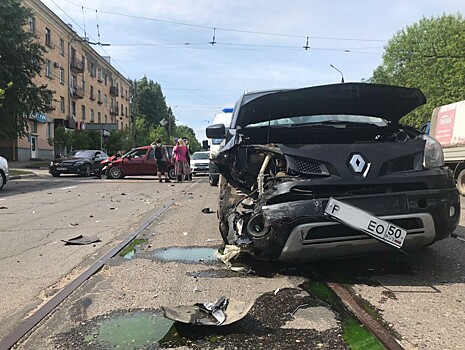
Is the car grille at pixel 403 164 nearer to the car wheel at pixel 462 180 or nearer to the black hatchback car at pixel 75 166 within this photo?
the car wheel at pixel 462 180

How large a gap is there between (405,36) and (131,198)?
43.3m

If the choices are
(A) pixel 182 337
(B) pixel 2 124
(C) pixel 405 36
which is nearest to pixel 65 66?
(B) pixel 2 124

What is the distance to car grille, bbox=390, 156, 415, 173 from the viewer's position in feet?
13.0

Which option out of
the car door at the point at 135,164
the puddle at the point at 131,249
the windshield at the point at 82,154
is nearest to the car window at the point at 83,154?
the windshield at the point at 82,154

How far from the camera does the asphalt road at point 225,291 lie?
2906 millimetres

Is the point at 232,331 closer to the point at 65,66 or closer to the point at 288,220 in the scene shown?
the point at 288,220

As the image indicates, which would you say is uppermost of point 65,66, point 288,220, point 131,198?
point 65,66

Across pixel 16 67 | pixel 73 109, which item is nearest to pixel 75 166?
pixel 16 67

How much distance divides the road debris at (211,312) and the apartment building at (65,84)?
29.3 meters

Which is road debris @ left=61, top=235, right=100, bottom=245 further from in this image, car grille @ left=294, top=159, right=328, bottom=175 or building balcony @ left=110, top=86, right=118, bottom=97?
building balcony @ left=110, top=86, right=118, bottom=97

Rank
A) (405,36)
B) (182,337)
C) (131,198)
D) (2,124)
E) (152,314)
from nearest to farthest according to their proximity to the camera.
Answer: (182,337) → (152,314) → (131,198) → (2,124) → (405,36)

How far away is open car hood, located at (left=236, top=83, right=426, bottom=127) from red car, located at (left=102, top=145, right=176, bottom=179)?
15666 mm

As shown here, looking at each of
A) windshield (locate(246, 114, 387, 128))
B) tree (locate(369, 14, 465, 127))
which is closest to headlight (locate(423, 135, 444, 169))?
windshield (locate(246, 114, 387, 128))

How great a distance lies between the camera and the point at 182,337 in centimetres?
291
